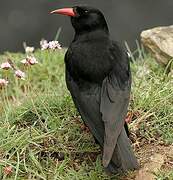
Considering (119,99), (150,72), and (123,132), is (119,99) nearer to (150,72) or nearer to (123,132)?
(123,132)

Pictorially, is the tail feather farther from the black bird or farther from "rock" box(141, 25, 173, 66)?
"rock" box(141, 25, 173, 66)

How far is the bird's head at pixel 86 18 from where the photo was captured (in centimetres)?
495

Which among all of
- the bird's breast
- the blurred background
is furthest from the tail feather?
the blurred background

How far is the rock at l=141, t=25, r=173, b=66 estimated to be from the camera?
19.2 feet

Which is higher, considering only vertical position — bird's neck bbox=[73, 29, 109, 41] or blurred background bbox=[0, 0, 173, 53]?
bird's neck bbox=[73, 29, 109, 41]

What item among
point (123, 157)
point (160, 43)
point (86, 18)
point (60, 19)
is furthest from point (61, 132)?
point (60, 19)

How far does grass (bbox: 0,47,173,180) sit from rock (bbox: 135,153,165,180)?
0.06 m

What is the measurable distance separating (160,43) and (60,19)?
22.3 feet

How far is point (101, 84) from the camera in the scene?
4.65 metres

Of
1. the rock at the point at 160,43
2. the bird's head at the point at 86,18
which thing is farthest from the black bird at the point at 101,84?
the rock at the point at 160,43

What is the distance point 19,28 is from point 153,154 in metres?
7.90

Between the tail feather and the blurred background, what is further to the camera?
the blurred background

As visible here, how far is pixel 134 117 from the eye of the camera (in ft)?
16.8

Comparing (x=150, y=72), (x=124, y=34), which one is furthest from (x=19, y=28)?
(x=150, y=72)
